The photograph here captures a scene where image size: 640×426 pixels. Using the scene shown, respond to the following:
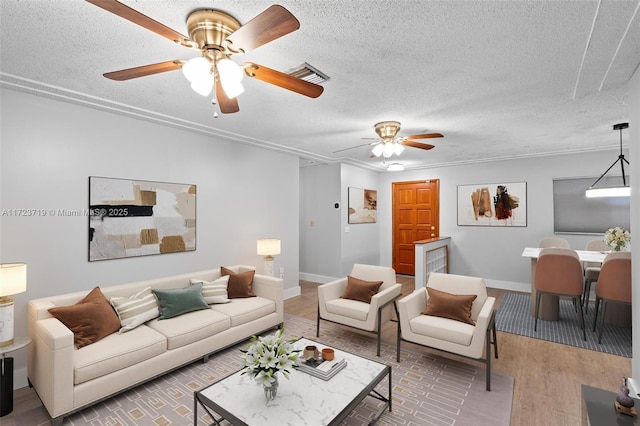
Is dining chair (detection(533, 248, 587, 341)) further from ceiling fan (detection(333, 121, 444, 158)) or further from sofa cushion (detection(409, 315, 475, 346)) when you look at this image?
ceiling fan (detection(333, 121, 444, 158))

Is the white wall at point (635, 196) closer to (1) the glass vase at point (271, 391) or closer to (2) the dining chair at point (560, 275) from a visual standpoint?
Result: (2) the dining chair at point (560, 275)

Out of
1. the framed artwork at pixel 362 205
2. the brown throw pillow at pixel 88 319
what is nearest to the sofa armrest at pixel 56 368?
the brown throw pillow at pixel 88 319

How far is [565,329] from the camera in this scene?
395cm

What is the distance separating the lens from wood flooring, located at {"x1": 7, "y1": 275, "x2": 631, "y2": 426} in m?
2.32

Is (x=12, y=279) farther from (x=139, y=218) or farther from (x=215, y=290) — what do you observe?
(x=215, y=290)

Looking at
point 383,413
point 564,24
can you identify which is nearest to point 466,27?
point 564,24

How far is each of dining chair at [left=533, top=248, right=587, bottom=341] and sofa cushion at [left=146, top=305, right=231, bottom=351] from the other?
3.83 meters

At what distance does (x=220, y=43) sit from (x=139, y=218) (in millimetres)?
2450

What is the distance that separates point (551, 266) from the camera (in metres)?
3.90

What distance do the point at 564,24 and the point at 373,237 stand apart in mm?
5830

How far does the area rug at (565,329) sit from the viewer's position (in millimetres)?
3477

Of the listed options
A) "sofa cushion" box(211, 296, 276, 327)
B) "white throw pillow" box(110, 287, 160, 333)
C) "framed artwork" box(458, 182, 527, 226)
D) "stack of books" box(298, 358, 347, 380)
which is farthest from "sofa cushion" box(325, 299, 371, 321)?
"framed artwork" box(458, 182, 527, 226)

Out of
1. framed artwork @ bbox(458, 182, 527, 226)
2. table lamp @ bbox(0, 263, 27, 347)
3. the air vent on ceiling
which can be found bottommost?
table lamp @ bbox(0, 263, 27, 347)

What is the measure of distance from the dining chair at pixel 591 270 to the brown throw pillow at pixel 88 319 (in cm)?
591
